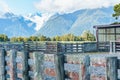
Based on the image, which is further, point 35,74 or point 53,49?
point 53,49

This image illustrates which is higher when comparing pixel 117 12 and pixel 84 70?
pixel 117 12

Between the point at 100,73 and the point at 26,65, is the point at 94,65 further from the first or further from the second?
the point at 26,65

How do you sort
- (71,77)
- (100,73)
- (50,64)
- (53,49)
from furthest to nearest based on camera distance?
(53,49) < (50,64) < (71,77) < (100,73)

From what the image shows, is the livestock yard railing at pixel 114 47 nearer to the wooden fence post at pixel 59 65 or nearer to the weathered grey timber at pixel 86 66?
the wooden fence post at pixel 59 65

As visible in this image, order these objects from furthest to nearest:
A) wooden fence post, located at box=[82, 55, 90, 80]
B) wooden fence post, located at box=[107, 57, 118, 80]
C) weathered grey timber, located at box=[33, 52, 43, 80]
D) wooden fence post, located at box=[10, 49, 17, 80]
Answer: wooden fence post, located at box=[10, 49, 17, 80] < weathered grey timber, located at box=[33, 52, 43, 80] < wooden fence post, located at box=[82, 55, 90, 80] < wooden fence post, located at box=[107, 57, 118, 80]

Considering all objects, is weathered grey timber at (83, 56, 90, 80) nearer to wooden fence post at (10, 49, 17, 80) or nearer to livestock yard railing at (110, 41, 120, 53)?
wooden fence post at (10, 49, 17, 80)

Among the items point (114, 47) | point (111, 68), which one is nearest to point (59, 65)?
point (111, 68)

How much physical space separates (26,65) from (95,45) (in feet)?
133

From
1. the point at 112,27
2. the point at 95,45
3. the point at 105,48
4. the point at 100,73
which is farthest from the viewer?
the point at 112,27

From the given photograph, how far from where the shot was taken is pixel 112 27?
176 feet

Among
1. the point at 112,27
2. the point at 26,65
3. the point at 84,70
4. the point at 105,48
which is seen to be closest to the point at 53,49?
the point at 105,48

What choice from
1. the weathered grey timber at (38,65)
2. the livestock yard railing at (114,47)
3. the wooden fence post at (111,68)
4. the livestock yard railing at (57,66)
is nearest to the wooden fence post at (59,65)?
the livestock yard railing at (57,66)

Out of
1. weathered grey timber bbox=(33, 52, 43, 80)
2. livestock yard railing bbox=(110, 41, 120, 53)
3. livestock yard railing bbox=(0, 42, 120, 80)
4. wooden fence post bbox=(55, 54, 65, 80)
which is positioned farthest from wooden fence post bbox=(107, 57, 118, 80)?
livestock yard railing bbox=(110, 41, 120, 53)

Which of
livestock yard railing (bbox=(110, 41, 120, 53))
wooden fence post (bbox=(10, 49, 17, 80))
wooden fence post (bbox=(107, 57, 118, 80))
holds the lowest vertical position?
livestock yard railing (bbox=(110, 41, 120, 53))
